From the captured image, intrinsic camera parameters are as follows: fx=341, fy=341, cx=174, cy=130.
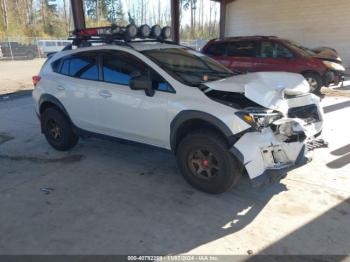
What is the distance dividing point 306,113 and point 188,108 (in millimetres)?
1446

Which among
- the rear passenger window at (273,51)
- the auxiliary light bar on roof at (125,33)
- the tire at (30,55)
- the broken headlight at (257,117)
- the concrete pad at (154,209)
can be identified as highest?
the auxiliary light bar on roof at (125,33)

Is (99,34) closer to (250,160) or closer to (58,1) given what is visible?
(250,160)

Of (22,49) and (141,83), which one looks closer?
(141,83)

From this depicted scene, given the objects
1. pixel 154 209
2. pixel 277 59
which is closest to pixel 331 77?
pixel 277 59

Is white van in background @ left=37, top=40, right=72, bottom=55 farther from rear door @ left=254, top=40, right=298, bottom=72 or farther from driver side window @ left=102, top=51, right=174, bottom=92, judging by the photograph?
driver side window @ left=102, top=51, right=174, bottom=92

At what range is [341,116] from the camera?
7.39 metres

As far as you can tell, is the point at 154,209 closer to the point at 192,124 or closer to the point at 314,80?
the point at 192,124

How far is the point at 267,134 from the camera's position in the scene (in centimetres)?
343

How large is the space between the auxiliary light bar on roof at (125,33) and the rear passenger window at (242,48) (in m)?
5.19

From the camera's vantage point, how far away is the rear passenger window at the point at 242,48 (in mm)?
9860

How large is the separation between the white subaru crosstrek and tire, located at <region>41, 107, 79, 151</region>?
16 mm

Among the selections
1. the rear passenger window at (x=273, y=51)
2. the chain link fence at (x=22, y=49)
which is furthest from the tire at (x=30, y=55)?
the rear passenger window at (x=273, y=51)

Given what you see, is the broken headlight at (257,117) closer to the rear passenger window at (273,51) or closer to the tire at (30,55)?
the rear passenger window at (273,51)

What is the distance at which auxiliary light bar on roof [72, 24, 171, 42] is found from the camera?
4.66 metres
